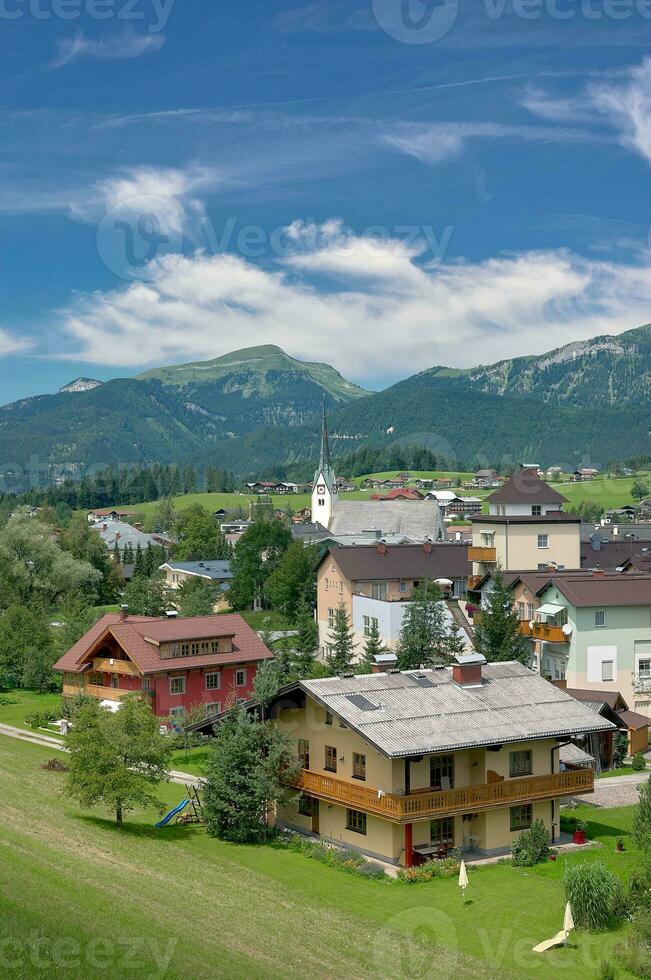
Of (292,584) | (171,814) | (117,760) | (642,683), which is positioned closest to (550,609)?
(642,683)

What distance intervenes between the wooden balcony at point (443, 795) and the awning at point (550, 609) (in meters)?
16.0

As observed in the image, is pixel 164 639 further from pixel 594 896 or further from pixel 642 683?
pixel 594 896

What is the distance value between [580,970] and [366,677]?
13.0 meters

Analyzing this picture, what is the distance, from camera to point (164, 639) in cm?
4925

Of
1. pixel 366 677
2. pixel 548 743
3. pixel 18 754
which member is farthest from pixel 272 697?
pixel 18 754

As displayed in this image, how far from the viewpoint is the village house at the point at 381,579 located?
59787mm

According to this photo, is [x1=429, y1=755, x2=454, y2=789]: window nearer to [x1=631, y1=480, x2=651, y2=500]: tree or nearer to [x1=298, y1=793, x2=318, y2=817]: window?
[x1=298, y1=793, x2=318, y2=817]: window

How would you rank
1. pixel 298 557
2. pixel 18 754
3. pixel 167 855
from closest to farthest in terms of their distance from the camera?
pixel 167 855 < pixel 18 754 < pixel 298 557

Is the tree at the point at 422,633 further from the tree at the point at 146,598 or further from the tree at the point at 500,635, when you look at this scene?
the tree at the point at 146,598

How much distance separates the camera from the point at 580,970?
2152cm

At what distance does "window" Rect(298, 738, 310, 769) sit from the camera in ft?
106

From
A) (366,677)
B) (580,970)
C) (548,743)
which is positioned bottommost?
(580,970)

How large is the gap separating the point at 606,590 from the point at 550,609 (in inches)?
111

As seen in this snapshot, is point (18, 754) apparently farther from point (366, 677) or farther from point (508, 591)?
point (508, 591)
